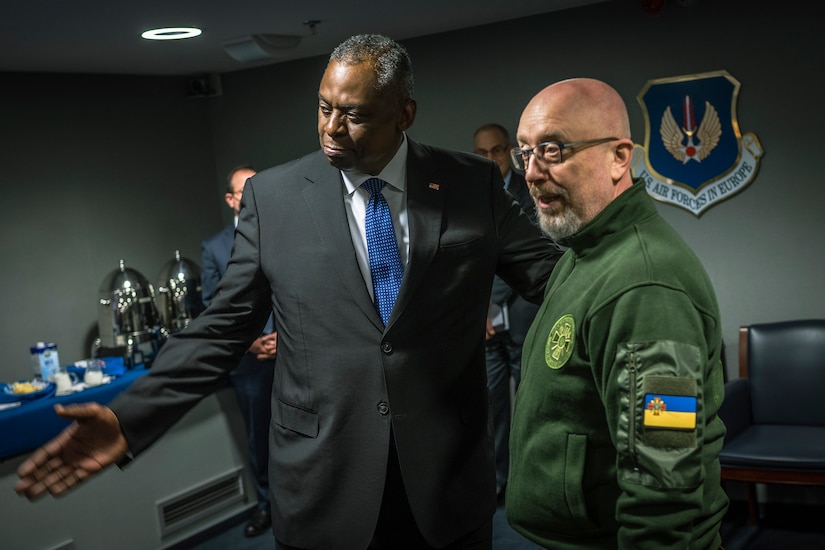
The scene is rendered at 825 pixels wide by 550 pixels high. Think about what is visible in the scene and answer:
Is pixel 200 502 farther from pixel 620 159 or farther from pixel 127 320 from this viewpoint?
pixel 620 159

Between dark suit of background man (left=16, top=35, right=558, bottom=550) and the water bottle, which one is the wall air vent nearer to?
the water bottle

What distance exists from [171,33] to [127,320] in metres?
1.46

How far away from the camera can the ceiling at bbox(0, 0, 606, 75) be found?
3.38m

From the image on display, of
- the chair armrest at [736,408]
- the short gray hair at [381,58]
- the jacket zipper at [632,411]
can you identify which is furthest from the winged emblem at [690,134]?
the jacket zipper at [632,411]

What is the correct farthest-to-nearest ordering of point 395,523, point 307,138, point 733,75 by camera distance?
point 307,138 → point 733,75 → point 395,523

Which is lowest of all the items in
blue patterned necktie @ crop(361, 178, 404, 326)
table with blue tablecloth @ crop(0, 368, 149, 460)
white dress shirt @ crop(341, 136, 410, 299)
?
table with blue tablecloth @ crop(0, 368, 149, 460)

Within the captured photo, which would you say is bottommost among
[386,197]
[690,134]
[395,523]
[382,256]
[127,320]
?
[395,523]

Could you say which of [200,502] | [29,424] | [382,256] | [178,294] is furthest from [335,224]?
[178,294]

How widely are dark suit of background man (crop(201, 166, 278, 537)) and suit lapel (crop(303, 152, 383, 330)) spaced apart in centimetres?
246

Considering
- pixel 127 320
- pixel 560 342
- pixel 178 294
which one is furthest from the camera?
pixel 178 294

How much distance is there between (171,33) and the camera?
402 centimetres

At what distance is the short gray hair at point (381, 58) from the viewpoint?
184cm

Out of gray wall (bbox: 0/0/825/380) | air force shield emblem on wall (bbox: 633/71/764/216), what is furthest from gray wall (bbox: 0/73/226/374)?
air force shield emblem on wall (bbox: 633/71/764/216)

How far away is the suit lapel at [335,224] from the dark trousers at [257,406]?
2.54 metres
